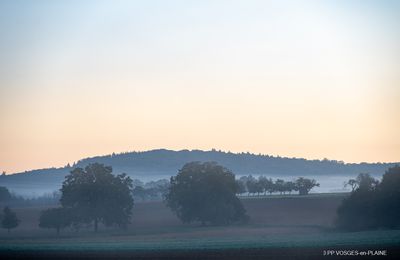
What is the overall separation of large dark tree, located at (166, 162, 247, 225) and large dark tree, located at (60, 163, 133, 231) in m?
8.61

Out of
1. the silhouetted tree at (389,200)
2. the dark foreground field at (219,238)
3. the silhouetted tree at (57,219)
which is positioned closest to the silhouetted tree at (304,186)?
the dark foreground field at (219,238)

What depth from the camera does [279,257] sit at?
4641 centimetres

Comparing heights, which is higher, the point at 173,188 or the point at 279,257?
the point at 173,188

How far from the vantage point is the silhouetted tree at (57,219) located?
108 metres

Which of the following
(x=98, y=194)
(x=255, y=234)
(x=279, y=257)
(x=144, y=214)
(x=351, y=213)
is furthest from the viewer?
(x=144, y=214)

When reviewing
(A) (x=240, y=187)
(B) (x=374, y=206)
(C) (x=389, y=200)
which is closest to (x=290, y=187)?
(A) (x=240, y=187)

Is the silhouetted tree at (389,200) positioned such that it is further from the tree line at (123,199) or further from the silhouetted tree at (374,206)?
the tree line at (123,199)

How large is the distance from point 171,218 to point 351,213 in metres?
45.8

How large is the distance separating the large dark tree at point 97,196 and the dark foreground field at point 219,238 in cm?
270

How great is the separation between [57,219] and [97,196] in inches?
327

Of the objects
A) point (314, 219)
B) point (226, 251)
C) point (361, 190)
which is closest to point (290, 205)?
point (314, 219)

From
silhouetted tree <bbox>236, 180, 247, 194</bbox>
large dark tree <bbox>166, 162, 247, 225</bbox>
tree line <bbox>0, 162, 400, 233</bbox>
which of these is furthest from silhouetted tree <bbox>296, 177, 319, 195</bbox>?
large dark tree <bbox>166, 162, 247, 225</bbox>

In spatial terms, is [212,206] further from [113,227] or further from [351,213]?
[351,213]

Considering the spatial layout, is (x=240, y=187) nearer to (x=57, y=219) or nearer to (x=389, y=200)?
(x=57, y=219)
